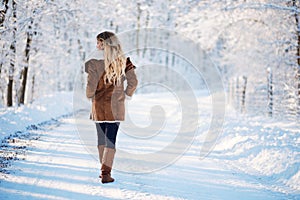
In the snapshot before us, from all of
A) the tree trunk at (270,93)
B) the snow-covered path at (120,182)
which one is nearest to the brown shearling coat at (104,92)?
the snow-covered path at (120,182)

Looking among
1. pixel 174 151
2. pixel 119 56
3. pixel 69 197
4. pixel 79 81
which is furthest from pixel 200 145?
pixel 79 81

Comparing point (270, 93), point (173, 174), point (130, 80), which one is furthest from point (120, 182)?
point (270, 93)

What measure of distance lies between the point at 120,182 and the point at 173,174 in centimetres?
111

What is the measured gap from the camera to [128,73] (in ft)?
16.4

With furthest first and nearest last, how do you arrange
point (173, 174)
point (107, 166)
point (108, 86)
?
point (173, 174), point (108, 86), point (107, 166)

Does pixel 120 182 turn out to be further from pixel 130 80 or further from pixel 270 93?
pixel 270 93

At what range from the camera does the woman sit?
482cm

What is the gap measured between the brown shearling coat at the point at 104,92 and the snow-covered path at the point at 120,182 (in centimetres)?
110

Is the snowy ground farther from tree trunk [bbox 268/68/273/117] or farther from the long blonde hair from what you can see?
tree trunk [bbox 268/68/273/117]

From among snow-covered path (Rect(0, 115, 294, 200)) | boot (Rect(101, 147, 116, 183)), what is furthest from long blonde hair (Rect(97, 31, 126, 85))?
snow-covered path (Rect(0, 115, 294, 200))

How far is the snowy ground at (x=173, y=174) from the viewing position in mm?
4227

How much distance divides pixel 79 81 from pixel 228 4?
29.5 meters

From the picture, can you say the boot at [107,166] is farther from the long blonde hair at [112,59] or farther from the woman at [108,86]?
the long blonde hair at [112,59]

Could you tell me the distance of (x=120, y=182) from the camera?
4.76 m
